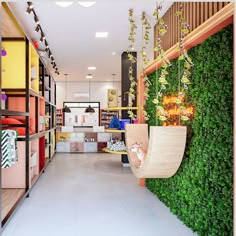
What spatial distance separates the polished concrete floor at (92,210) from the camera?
11.7 feet

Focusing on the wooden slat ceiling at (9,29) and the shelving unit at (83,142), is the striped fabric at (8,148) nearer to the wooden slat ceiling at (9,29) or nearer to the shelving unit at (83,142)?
the wooden slat ceiling at (9,29)

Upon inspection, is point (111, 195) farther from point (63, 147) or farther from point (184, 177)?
point (63, 147)

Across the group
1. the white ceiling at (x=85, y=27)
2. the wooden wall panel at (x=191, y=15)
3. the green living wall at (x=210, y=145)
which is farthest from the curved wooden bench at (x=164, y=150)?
the white ceiling at (x=85, y=27)

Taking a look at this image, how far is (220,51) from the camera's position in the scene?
288cm

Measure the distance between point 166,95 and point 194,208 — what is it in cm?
198

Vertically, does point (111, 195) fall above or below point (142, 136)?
below

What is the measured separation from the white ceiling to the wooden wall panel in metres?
0.24

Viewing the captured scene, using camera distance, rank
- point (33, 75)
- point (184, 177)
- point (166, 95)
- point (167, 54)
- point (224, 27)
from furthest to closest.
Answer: point (33, 75), point (166, 95), point (167, 54), point (184, 177), point (224, 27)

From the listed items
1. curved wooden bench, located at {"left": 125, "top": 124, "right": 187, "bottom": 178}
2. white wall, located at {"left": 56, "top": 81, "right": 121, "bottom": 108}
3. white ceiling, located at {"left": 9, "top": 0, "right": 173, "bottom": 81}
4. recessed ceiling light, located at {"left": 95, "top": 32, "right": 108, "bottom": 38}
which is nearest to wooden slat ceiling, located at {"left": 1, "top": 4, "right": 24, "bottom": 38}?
white ceiling, located at {"left": 9, "top": 0, "right": 173, "bottom": 81}

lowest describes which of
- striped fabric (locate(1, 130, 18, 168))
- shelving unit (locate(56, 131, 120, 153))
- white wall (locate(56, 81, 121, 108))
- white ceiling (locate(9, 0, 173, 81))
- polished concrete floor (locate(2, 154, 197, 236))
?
polished concrete floor (locate(2, 154, 197, 236))

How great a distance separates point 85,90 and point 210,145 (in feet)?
40.1

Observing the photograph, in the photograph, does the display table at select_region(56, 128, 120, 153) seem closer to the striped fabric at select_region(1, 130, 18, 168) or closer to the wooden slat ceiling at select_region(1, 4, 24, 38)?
the wooden slat ceiling at select_region(1, 4, 24, 38)

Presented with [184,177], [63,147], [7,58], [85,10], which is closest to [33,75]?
[7,58]

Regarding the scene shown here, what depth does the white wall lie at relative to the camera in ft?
48.5
